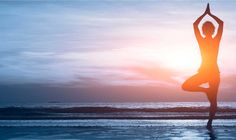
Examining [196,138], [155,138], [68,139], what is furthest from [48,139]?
[196,138]

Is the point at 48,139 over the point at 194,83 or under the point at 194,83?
under

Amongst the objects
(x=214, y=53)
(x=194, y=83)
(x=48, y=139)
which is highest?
(x=214, y=53)

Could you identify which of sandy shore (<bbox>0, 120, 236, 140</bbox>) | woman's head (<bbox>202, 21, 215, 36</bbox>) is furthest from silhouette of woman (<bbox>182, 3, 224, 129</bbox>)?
sandy shore (<bbox>0, 120, 236, 140</bbox>)

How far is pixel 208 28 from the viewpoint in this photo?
11.1 metres

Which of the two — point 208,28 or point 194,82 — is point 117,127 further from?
point 208,28

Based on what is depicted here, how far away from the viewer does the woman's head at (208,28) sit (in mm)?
10968

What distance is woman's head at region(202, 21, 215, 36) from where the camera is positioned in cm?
1097

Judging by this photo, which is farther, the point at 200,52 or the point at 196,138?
the point at 200,52

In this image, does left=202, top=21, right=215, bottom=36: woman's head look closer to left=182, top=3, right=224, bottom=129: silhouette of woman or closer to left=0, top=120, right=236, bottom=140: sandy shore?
left=182, top=3, right=224, bottom=129: silhouette of woman

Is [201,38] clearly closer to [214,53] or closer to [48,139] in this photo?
[214,53]

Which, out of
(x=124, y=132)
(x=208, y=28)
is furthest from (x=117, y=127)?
(x=208, y=28)

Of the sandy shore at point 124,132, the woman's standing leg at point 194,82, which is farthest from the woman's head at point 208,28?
the sandy shore at point 124,132

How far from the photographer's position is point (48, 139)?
441 inches

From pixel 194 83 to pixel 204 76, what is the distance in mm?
278
